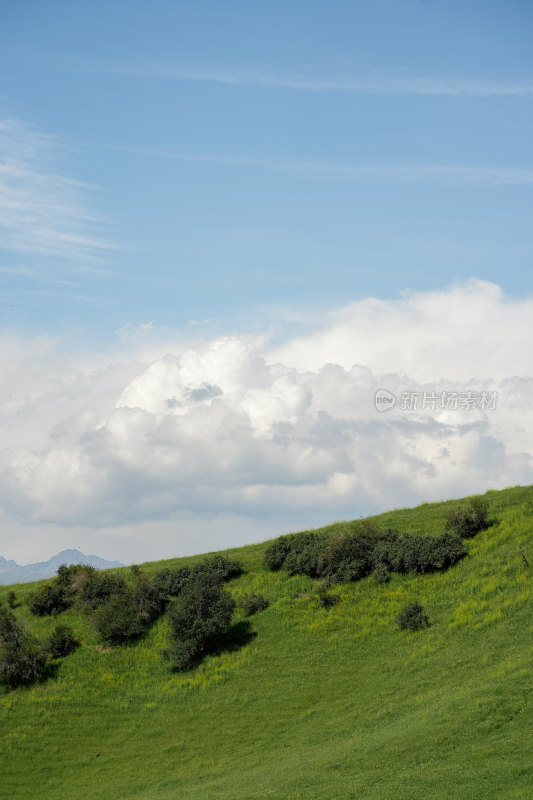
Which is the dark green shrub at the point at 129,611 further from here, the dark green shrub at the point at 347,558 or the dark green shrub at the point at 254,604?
the dark green shrub at the point at 347,558

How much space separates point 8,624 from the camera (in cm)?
6216

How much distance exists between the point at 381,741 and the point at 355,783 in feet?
16.4

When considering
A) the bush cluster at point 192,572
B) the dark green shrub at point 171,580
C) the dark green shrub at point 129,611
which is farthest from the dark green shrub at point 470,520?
the dark green shrub at point 129,611

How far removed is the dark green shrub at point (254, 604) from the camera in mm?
65500

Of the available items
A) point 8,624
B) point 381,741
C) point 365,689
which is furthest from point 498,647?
point 8,624

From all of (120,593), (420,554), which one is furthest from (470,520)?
(120,593)

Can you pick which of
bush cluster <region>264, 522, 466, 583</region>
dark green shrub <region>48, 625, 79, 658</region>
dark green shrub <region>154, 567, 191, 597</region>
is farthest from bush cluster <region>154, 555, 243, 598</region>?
dark green shrub <region>48, 625, 79, 658</region>

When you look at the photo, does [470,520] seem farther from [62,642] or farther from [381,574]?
[62,642]

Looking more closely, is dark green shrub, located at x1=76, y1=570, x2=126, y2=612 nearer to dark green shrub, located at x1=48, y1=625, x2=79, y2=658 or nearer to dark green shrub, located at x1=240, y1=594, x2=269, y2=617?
dark green shrub, located at x1=48, y1=625, x2=79, y2=658

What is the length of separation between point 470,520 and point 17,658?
142 feet

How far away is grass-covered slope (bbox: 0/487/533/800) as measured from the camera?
118 ft

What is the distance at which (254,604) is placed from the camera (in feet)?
215

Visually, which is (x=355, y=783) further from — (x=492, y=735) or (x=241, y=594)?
(x=241, y=594)

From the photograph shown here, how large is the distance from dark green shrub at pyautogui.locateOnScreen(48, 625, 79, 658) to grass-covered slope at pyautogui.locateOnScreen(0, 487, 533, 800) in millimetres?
946
